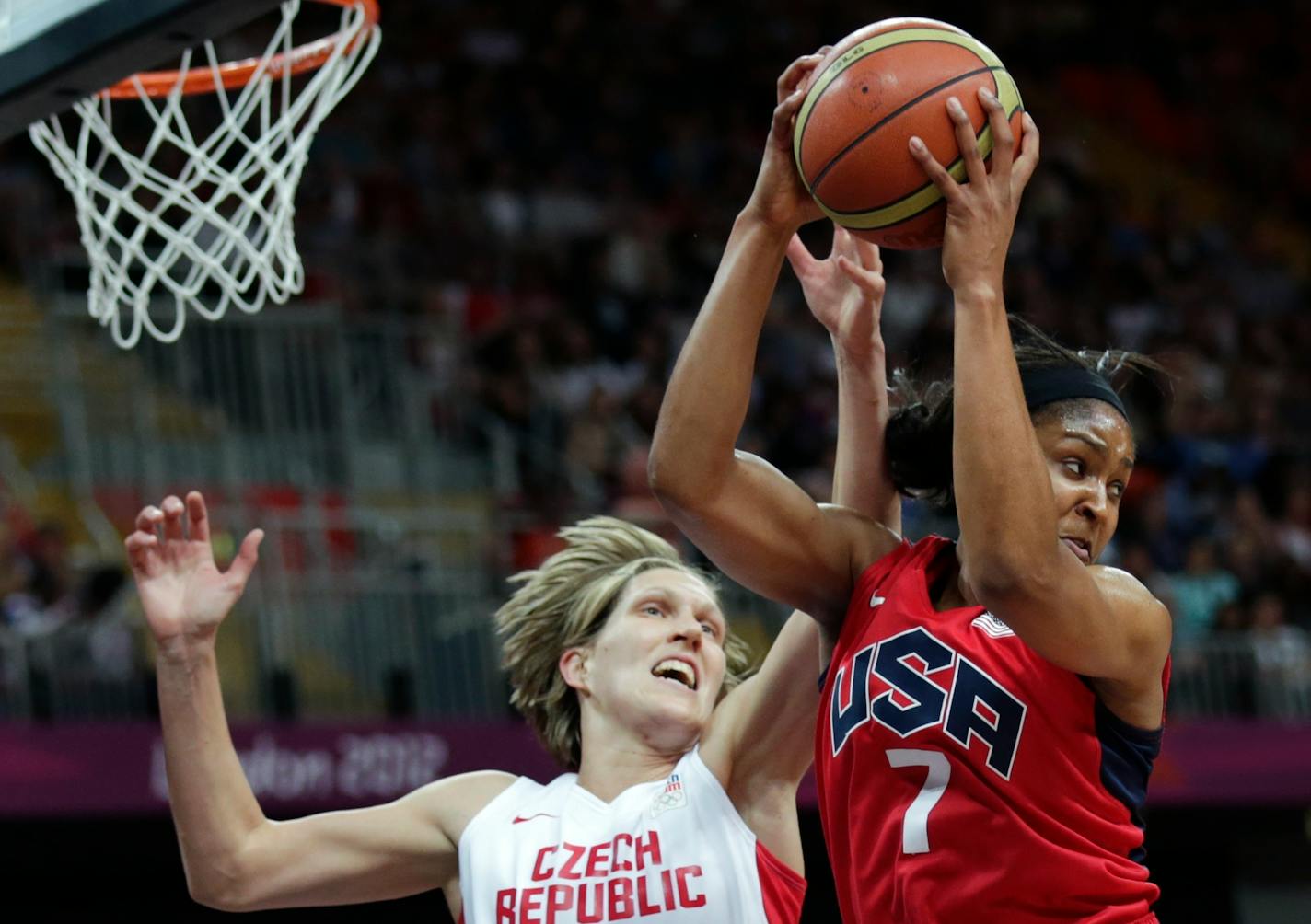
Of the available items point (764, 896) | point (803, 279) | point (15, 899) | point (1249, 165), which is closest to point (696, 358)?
point (803, 279)

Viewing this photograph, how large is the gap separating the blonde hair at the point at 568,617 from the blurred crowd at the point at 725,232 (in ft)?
14.1

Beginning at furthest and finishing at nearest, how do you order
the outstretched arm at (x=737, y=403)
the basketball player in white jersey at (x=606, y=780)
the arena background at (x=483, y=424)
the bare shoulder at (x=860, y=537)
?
the arena background at (x=483, y=424), the basketball player in white jersey at (x=606, y=780), the bare shoulder at (x=860, y=537), the outstretched arm at (x=737, y=403)

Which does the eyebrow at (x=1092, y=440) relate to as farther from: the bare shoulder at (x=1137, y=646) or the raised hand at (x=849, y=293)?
the raised hand at (x=849, y=293)

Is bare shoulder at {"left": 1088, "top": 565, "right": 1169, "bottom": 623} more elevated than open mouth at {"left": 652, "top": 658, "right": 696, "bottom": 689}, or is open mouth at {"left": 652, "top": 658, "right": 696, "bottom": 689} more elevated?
bare shoulder at {"left": 1088, "top": 565, "right": 1169, "bottom": 623}

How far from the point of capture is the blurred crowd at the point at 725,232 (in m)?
9.23

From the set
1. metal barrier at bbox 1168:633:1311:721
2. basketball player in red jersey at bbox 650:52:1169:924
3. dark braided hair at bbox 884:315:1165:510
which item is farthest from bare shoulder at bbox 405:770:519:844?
metal barrier at bbox 1168:633:1311:721

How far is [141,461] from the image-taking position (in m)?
8.16

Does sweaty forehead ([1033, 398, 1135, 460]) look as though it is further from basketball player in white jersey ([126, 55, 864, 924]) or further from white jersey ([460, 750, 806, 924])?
white jersey ([460, 750, 806, 924])

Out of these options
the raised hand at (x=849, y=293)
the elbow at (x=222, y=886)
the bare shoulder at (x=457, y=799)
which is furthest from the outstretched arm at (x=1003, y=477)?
the elbow at (x=222, y=886)

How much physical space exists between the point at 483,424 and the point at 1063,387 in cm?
645

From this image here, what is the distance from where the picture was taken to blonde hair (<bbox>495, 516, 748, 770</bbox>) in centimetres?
371

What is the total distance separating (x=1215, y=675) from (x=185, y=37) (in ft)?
21.7

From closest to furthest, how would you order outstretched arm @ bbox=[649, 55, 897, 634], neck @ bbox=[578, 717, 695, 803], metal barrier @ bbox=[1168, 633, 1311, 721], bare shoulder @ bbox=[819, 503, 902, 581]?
1. outstretched arm @ bbox=[649, 55, 897, 634]
2. bare shoulder @ bbox=[819, 503, 902, 581]
3. neck @ bbox=[578, 717, 695, 803]
4. metal barrier @ bbox=[1168, 633, 1311, 721]

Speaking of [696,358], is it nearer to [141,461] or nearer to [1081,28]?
[141,461]
